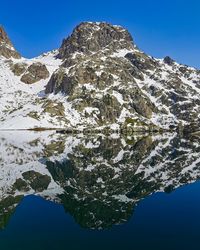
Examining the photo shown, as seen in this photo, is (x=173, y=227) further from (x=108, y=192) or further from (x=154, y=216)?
(x=108, y=192)

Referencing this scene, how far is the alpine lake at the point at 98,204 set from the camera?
4519 cm

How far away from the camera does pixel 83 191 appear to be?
73125 mm

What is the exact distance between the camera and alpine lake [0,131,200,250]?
45.2 metres

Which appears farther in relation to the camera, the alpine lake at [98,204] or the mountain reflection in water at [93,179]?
the mountain reflection in water at [93,179]

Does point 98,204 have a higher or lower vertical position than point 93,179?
lower

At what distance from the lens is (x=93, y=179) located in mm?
86312

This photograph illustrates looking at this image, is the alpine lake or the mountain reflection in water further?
the mountain reflection in water

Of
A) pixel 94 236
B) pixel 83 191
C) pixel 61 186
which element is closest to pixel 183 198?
pixel 83 191

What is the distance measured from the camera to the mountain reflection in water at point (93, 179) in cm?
5881

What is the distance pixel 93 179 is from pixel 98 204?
24.7 meters

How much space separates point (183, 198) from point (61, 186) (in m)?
24.0

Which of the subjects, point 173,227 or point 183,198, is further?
point 183,198

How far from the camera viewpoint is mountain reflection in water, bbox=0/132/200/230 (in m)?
58.8

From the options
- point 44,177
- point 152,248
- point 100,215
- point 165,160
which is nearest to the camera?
point 152,248
